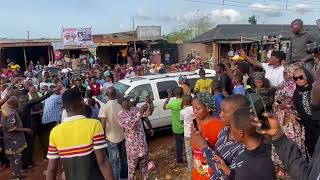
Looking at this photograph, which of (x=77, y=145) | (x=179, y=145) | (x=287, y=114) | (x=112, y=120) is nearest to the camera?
(x=77, y=145)

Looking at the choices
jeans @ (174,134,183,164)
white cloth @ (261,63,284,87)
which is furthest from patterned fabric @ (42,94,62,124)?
white cloth @ (261,63,284,87)

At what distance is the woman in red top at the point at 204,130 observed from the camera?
386cm

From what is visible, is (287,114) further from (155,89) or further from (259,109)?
(155,89)

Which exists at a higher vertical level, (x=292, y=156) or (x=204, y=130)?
(x=292, y=156)

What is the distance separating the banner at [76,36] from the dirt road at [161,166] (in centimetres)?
1553

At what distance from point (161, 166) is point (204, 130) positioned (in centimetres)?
429

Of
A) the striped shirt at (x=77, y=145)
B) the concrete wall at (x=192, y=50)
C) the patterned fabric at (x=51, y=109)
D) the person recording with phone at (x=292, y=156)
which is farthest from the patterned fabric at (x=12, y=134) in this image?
the concrete wall at (x=192, y=50)

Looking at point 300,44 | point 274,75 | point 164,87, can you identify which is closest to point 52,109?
point 164,87

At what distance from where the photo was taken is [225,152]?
325 cm

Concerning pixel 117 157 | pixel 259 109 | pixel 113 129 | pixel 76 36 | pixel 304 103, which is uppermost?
pixel 76 36

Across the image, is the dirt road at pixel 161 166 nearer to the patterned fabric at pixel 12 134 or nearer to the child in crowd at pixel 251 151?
the patterned fabric at pixel 12 134

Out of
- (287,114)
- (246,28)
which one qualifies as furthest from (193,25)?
(287,114)

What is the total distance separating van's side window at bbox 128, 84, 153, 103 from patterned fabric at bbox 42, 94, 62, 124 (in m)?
2.02

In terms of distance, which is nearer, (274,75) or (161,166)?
(274,75)
